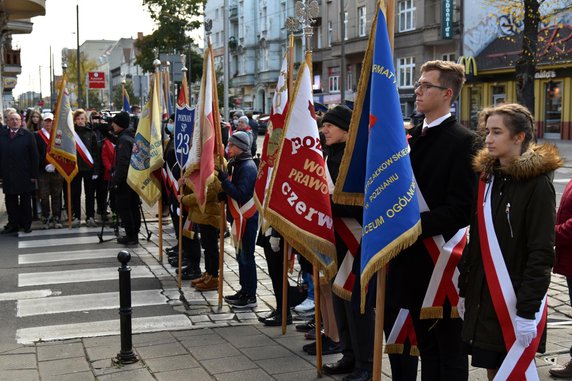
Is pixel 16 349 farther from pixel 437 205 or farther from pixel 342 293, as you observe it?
pixel 437 205

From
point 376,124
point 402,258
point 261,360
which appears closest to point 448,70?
point 376,124

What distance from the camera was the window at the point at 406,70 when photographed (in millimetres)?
44438

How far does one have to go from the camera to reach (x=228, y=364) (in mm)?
5871

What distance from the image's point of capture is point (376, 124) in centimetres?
430

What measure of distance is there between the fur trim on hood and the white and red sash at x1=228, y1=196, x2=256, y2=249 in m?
4.07

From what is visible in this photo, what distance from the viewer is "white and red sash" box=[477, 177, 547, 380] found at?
3.72m

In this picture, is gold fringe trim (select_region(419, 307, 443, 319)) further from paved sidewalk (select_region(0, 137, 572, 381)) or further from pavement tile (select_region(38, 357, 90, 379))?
pavement tile (select_region(38, 357, 90, 379))

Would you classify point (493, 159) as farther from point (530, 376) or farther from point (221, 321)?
point (221, 321)

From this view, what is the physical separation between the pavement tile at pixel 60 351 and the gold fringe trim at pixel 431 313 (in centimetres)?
339

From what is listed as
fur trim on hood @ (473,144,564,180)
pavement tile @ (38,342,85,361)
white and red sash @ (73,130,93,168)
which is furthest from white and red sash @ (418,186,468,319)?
white and red sash @ (73,130,93,168)

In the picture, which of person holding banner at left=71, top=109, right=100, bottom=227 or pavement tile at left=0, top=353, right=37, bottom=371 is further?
person holding banner at left=71, top=109, right=100, bottom=227

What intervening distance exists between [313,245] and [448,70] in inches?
70.5

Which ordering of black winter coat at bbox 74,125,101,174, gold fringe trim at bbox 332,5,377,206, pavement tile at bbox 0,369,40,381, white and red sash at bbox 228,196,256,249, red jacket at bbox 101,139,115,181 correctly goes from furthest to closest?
black winter coat at bbox 74,125,101,174
red jacket at bbox 101,139,115,181
white and red sash at bbox 228,196,256,249
pavement tile at bbox 0,369,40,381
gold fringe trim at bbox 332,5,377,206

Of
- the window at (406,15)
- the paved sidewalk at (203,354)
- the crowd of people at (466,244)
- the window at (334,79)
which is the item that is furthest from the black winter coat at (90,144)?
the window at (334,79)
